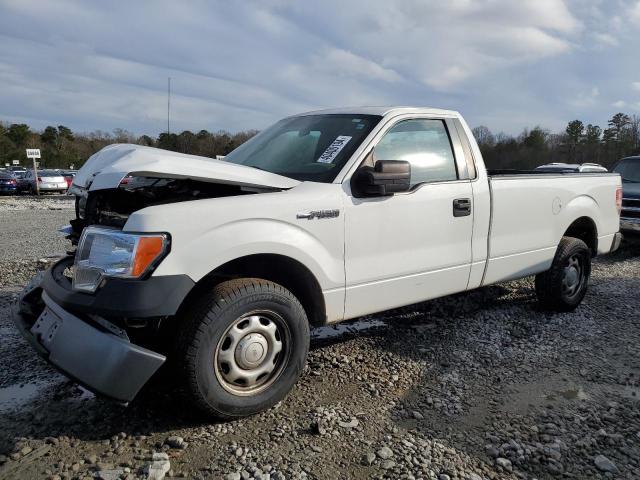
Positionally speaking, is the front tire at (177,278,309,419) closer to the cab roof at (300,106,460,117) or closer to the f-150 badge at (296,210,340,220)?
the f-150 badge at (296,210,340,220)

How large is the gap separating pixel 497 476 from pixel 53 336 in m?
2.49

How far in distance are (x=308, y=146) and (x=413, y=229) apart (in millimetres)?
1037

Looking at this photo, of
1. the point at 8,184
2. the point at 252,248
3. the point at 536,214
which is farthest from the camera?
the point at 8,184

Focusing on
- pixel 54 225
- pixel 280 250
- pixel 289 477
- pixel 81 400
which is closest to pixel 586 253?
pixel 280 250

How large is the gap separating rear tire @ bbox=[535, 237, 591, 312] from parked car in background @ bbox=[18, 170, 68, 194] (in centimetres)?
2703

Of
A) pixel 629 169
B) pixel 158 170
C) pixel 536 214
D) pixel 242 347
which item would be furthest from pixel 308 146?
pixel 629 169

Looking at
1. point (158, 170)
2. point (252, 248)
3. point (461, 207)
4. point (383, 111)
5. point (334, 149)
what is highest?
point (383, 111)

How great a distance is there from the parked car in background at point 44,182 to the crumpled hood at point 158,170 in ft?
86.6

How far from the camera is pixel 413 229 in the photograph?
380 centimetres

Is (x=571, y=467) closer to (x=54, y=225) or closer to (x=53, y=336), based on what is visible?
(x=53, y=336)

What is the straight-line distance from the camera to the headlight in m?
2.71

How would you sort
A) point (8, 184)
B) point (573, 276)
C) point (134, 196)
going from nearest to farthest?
point (134, 196), point (573, 276), point (8, 184)

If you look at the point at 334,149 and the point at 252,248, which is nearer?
the point at 252,248

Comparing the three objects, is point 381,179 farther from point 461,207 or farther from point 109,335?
point 109,335
